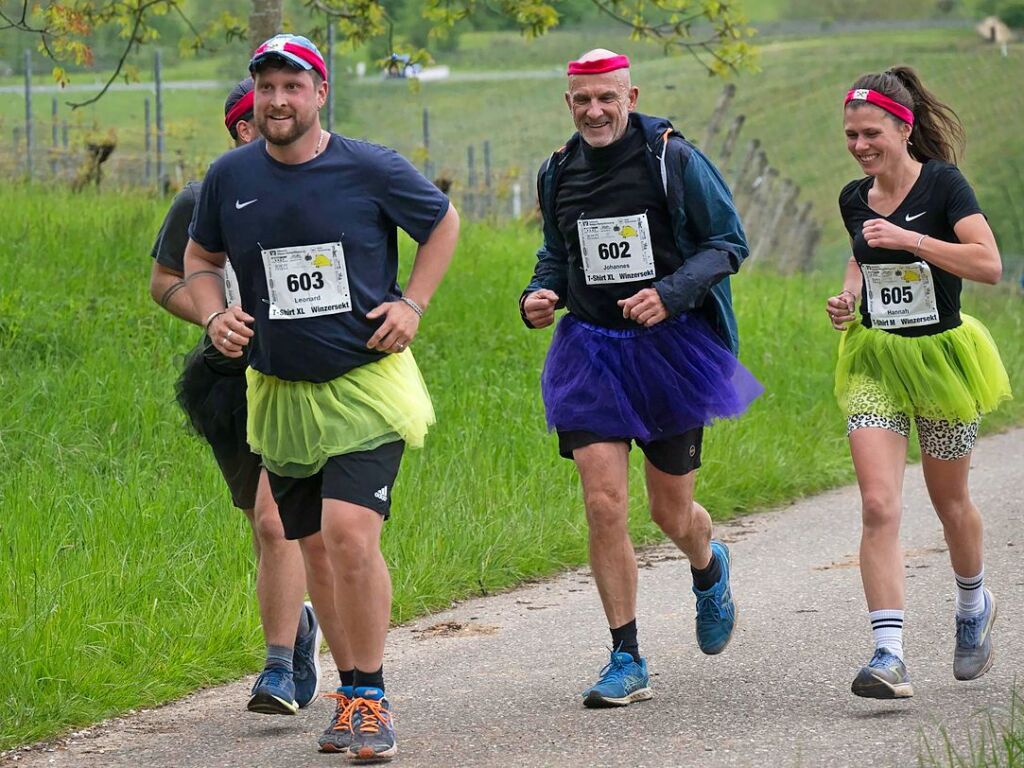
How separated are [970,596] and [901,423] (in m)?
0.66

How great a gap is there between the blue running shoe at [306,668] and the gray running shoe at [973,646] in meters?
2.10

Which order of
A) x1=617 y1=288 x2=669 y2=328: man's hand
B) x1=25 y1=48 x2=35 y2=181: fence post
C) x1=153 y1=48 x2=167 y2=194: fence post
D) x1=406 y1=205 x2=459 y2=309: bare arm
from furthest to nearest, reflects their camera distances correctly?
x1=25 y1=48 x2=35 y2=181: fence post
x1=153 y1=48 x2=167 y2=194: fence post
x1=617 y1=288 x2=669 y2=328: man's hand
x1=406 y1=205 x2=459 y2=309: bare arm

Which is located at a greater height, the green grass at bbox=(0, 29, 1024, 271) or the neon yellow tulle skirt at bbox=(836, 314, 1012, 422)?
the green grass at bbox=(0, 29, 1024, 271)

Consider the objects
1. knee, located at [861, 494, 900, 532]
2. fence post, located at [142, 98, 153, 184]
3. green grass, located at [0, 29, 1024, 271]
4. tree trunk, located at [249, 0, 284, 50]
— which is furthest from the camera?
green grass, located at [0, 29, 1024, 271]

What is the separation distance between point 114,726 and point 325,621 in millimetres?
752

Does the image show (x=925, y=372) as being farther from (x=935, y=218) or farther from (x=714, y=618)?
(x=714, y=618)

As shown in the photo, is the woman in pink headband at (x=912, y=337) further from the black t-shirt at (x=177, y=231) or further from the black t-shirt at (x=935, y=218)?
the black t-shirt at (x=177, y=231)

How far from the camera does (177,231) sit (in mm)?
6051

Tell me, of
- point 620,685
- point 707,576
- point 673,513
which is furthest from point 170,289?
point 707,576

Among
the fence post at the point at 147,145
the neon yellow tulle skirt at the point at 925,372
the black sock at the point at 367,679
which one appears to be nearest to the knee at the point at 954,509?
the neon yellow tulle skirt at the point at 925,372

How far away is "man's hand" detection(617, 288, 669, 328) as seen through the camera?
593 cm

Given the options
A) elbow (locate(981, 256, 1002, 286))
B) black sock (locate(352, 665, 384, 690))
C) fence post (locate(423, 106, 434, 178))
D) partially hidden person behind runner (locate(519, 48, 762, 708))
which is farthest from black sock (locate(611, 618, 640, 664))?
fence post (locate(423, 106, 434, 178))

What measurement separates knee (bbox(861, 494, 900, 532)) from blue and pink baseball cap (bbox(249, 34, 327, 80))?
7.23 ft

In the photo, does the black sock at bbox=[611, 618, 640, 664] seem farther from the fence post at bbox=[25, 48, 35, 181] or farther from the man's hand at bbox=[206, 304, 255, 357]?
the fence post at bbox=[25, 48, 35, 181]
